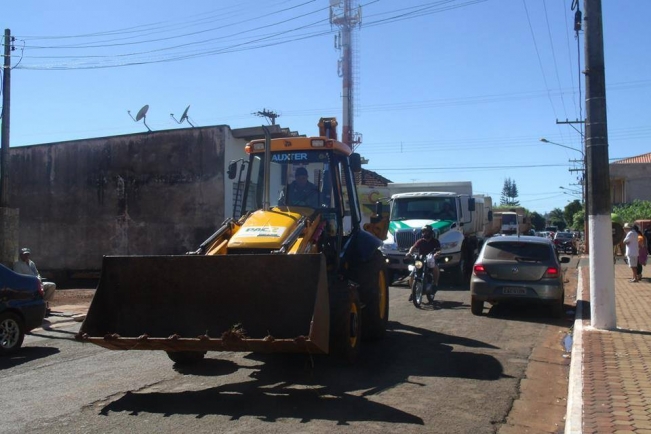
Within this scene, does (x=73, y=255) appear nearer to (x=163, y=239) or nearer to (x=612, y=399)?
(x=163, y=239)

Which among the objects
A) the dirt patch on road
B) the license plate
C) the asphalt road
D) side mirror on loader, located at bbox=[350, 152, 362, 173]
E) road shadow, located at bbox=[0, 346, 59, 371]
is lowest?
road shadow, located at bbox=[0, 346, 59, 371]

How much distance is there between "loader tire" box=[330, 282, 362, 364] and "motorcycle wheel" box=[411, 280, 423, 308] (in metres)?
5.87

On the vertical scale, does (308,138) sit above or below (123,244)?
above

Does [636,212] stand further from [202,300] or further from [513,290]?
[202,300]

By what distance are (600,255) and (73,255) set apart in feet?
62.1

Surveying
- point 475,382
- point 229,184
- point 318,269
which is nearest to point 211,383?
point 318,269

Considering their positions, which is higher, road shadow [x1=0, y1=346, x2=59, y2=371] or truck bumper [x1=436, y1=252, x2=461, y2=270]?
truck bumper [x1=436, y1=252, x2=461, y2=270]

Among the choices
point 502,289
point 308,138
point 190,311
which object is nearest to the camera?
point 190,311

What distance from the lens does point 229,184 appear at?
843 inches

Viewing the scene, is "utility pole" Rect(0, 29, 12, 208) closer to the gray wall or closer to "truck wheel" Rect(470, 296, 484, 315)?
the gray wall

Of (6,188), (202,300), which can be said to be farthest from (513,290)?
(6,188)

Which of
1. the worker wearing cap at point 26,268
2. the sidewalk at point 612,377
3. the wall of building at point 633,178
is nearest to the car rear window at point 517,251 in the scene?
the sidewalk at point 612,377

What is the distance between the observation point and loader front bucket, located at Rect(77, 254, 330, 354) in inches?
271

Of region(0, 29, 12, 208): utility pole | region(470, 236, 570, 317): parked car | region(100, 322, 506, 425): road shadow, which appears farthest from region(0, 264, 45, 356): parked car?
region(470, 236, 570, 317): parked car
